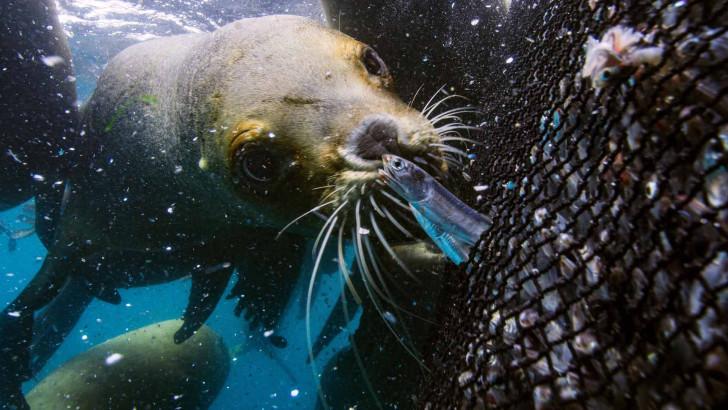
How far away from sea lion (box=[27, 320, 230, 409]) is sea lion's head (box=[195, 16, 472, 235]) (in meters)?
5.02

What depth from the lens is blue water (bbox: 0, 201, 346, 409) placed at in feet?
34.7

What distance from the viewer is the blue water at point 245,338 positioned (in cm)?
1056

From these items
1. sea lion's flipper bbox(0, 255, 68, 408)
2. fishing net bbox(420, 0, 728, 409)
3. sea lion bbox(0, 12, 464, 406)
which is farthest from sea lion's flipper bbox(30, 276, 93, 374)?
fishing net bbox(420, 0, 728, 409)

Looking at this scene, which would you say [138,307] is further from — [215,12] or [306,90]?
[306,90]

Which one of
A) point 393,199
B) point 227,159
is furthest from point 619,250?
point 227,159

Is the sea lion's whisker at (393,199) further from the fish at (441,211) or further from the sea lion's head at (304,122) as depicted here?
the fish at (441,211)

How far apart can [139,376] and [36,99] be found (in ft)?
13.6

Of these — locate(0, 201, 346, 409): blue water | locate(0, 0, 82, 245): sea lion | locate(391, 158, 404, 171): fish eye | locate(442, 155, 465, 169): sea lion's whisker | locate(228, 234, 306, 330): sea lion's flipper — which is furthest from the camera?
locate(0, 201, 346, 409): blue water

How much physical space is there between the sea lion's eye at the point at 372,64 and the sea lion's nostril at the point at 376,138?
70 centimetres

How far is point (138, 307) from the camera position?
1978 inches

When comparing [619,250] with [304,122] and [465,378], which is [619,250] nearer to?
[465,378]

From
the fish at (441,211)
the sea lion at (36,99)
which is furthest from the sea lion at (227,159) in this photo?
the sea lion at (36,99)

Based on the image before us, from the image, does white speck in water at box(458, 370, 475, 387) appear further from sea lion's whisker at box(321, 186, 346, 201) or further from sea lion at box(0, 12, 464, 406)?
sea lion's whisker at box(321, 186, 346, 201)

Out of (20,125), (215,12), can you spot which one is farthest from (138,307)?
(20,125)
